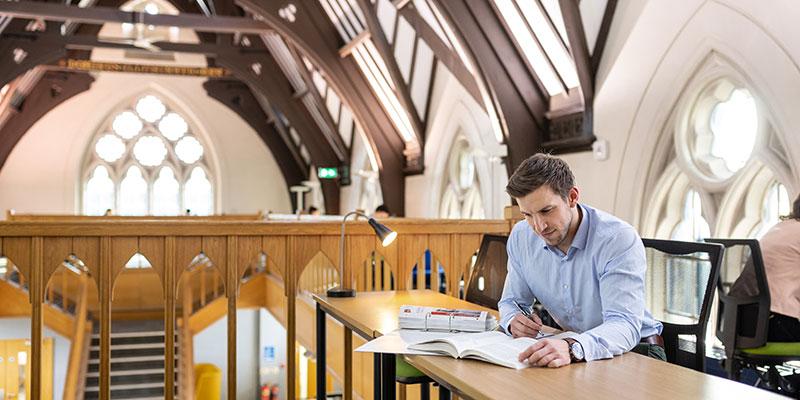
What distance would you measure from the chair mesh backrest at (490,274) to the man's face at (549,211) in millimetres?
785

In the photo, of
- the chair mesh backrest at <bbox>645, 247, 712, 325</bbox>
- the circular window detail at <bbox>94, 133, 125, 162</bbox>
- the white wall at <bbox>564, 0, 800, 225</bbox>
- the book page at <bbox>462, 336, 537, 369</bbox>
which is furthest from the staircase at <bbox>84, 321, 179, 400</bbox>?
the book page at <bbox>462, 336, 537, 369</bbox>

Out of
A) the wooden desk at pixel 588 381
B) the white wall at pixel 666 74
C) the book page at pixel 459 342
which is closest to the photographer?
the wooden desk at pixel 588 381

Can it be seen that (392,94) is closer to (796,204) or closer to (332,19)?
(332,19)

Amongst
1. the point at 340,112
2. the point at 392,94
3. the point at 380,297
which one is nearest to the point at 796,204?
the point at 380,297

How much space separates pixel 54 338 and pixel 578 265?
11785 mm

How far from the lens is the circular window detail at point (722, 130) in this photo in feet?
16.7

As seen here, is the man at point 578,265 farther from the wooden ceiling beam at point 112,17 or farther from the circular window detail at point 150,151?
the circular window detail at point 150,151

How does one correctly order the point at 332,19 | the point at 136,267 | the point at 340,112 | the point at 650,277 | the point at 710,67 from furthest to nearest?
1. the point at 340,112
2. the point at 136,267
3. the point at 332,19
4. the point at 710,67
5. the point at 650,277

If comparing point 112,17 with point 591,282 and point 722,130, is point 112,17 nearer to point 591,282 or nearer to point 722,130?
point 722,130

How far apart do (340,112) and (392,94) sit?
10.0 feet

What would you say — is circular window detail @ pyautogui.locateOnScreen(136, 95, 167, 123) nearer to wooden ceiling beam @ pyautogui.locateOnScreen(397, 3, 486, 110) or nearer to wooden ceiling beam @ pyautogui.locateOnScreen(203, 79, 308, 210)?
wooden ceiling beam @ pyautogui.locateOnScreen(203, 79, 308, 210)

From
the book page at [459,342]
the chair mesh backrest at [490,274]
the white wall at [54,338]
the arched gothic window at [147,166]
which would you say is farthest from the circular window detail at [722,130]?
the arched gothic window at [147,166]

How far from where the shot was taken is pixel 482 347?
1.81 meters

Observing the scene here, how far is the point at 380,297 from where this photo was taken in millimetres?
3057
